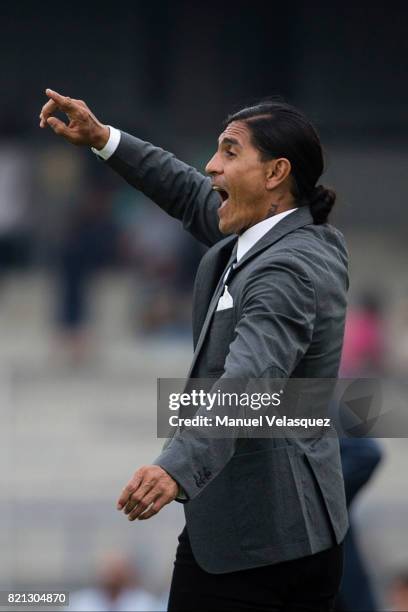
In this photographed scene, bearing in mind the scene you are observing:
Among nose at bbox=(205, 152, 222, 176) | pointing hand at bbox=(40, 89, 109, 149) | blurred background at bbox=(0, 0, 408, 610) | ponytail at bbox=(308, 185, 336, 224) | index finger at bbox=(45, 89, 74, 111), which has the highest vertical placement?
index finger at bbox=(45, 89, 74, 111)

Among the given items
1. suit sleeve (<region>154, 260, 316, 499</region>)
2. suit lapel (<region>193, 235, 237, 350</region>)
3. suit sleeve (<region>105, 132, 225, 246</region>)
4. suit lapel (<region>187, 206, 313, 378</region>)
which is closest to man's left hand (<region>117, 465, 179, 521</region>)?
suit sleeve (<region>154, 260, 316, 499</region>)

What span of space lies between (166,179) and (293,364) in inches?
29.4

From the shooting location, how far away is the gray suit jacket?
2.40 m

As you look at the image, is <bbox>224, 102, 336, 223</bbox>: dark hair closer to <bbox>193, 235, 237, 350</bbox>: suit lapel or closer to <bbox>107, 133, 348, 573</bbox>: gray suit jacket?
<bbox>107, 133, 348, 573</bbox>: gray suit jacket

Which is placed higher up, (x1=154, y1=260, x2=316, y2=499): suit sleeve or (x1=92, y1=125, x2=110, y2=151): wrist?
(x1=92, y1=125, x2=110, y2=151): wrist

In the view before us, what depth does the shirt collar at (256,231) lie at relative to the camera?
8.55 ft

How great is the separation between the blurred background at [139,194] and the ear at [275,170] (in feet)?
11.8

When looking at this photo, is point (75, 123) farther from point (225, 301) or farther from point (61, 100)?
point (225, 301)

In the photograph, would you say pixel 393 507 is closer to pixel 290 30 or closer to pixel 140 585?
pixel 140 585

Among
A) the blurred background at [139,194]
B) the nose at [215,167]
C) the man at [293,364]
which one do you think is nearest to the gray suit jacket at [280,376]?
the man at [293,364]

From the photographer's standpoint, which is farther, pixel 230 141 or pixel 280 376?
pixel 230 141

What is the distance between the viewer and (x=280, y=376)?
2.35 meters

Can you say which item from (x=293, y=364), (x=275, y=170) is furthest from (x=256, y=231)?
(x=293, y=364)

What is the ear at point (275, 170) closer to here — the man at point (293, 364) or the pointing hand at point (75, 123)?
the man at point (293, 364)
